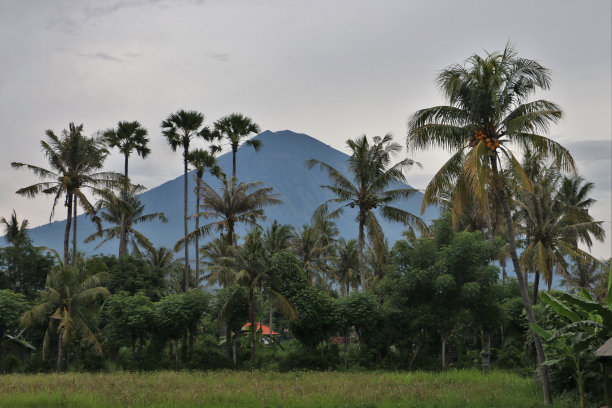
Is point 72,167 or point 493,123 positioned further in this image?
point 72,167

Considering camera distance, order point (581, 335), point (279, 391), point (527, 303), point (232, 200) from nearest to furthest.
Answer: point (581, 335) < point (527, 303) < point (279, 391) < point (232, 200)

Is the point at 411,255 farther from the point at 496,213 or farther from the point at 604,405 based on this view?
the point at 604,405

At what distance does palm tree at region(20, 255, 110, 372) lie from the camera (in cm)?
2728

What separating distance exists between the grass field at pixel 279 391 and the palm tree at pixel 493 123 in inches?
122

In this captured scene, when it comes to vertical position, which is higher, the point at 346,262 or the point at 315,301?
the point at 346,262

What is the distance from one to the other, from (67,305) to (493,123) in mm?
22097

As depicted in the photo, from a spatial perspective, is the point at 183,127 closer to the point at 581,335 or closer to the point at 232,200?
the point at 232,200

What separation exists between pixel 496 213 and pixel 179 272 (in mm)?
46354

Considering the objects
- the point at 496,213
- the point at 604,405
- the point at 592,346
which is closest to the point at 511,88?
the point at 496,213

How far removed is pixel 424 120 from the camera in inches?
750

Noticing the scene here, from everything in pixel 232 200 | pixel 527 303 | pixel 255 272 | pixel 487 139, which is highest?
pixel 232 200

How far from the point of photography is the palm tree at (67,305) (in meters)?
27.3

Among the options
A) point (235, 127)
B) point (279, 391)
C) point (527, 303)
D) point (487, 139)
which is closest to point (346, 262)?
point (235, 127)

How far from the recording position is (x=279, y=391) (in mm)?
18875
